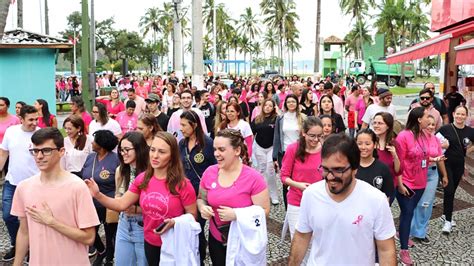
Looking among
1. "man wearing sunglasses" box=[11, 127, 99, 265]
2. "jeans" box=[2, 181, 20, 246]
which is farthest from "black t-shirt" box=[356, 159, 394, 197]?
"jeans" box=[2, 181, 20, 246]

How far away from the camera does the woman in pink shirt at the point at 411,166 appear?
5.52m

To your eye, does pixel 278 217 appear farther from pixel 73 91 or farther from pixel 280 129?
pixel 73 91

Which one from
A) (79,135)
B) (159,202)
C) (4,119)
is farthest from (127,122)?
(159,202)

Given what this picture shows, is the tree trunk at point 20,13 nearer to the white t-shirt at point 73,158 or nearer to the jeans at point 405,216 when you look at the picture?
the white t-shirt at point 73,158

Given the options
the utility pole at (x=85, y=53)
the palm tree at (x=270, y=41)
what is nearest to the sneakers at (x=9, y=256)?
the utility pole at (x=85, y=53)

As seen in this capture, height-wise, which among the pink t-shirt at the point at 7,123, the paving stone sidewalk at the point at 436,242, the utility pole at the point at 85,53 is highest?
the utility pole at the point at 85,53

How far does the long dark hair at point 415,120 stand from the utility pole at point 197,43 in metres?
10.2

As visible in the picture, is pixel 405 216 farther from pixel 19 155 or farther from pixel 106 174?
pixel 19 155

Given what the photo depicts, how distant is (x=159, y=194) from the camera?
3666 mm

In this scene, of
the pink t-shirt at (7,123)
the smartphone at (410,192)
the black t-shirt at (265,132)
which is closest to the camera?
the smartphone at (410,192)

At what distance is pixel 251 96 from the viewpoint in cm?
1334

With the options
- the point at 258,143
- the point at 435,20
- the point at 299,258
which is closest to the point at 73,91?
the point at 435,20

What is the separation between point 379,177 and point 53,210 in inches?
103

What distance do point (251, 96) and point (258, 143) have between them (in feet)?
18.5
